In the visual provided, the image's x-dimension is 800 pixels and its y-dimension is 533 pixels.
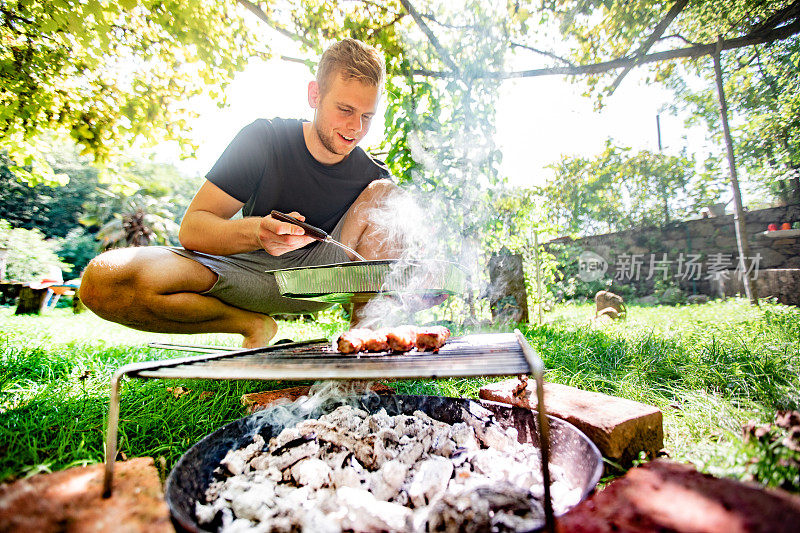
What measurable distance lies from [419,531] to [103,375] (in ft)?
9.41

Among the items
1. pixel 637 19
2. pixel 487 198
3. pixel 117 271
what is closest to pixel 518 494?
pixel 117 271

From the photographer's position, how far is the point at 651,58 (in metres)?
4.29

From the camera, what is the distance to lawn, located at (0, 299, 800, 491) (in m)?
1.55

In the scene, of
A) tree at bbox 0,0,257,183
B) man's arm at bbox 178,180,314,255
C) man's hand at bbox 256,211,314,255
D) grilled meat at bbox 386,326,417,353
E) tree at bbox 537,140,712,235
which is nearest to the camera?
grilled meat at bbox 386,326,417,353

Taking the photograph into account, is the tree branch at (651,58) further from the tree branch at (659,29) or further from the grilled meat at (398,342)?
the grilled meat at (398,342)

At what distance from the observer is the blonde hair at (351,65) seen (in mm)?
2539

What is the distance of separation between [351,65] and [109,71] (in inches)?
158

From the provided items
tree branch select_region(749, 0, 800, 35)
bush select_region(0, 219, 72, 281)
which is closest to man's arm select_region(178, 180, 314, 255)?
tree branch select_region(749, 0, 800, 35)

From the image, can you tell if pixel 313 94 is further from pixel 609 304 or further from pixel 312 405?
pixel 609 304

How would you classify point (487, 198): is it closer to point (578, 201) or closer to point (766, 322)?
point (766, 322)

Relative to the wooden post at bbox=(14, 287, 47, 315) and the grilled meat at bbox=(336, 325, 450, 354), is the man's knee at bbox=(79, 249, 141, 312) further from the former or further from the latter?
the wooden post at bbox=(14, 287, 47, 315)

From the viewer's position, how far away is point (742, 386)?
2.29m

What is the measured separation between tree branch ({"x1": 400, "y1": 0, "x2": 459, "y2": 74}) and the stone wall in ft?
28.8

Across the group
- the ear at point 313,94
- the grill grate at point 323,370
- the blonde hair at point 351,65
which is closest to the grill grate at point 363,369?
the grill grate at point 323,370
